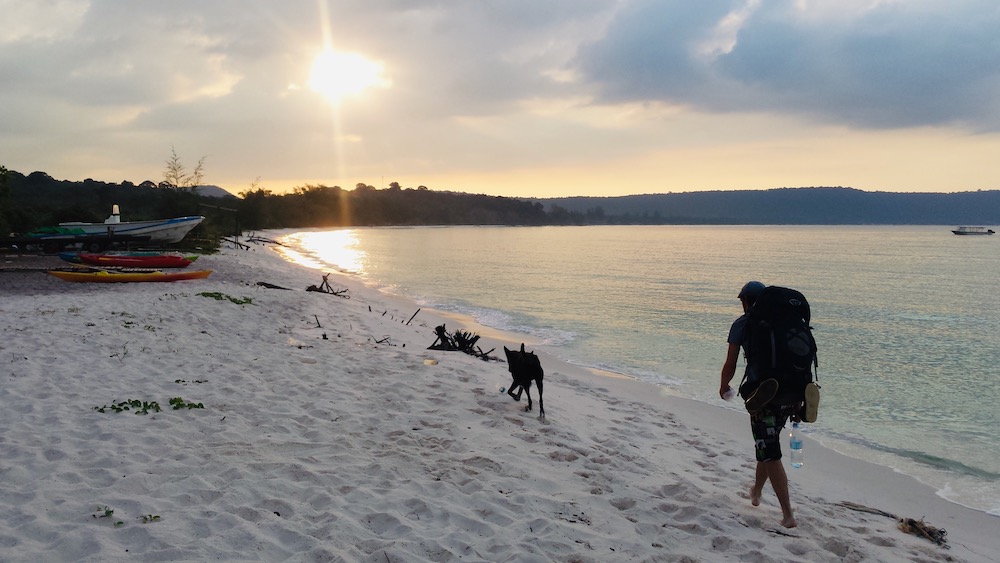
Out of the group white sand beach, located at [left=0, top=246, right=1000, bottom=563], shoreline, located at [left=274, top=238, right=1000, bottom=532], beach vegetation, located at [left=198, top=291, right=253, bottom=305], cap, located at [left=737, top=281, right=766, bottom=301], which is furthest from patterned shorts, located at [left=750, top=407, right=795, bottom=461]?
beach vegetation, located at [left=198, top=291, right=253, bottom=305]

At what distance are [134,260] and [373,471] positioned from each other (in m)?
18.3

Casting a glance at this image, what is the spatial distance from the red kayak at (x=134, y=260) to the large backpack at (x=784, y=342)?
2028 centimetres

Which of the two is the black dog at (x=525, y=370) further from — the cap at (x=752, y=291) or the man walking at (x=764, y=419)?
the cap at (x=752, y=291)

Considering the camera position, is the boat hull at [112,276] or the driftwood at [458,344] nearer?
the driftwood at [458,344]

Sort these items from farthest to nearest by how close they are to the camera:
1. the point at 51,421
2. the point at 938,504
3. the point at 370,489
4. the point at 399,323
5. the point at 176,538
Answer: the point at 399,323, the point at 938,504, the point at 51,421, the point at 370,489, the point at 176,538

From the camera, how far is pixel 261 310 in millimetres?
13219

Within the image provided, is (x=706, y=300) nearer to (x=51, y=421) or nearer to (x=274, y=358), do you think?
(x=274, y=358)

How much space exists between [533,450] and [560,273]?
3247 centimetres

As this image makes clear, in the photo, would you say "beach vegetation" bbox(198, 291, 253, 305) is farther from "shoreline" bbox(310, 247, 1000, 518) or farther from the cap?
the cap

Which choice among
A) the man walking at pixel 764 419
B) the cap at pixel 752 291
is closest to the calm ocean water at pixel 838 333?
the man walking at pixel 764 419

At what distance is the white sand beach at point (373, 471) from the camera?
3842mm

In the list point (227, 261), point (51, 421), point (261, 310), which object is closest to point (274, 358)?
point (51, 421)

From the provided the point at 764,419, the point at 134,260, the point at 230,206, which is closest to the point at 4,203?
the point at 134,260

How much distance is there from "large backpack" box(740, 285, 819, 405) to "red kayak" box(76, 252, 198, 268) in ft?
66.5
